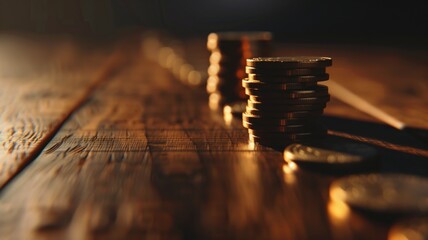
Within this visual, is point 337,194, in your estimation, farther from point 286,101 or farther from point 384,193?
point 286,101

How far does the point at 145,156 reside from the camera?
3.92 ft

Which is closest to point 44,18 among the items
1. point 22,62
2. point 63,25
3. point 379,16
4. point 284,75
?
point 63,25

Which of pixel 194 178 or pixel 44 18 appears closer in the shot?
pixel 194 178

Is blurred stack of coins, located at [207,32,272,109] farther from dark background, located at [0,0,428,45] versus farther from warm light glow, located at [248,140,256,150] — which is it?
dark background, located at [0,0,428,45]

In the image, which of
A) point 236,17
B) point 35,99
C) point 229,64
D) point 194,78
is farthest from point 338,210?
point 236,17

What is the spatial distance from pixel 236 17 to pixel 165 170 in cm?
957

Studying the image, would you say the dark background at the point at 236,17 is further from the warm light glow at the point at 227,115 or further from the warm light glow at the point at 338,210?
the warm light glow at the point at 338,210

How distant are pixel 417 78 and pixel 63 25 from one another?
11.1 metres

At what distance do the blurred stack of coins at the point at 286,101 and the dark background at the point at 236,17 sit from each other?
5265mm

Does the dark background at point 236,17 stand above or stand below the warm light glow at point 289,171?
below

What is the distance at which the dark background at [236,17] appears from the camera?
8203 mm

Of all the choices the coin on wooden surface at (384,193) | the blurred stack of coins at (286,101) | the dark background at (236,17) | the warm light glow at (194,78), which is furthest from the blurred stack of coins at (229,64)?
the dark background at (236,17)

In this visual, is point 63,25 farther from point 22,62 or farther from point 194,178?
point 194,178

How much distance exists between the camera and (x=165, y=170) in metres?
1.08
